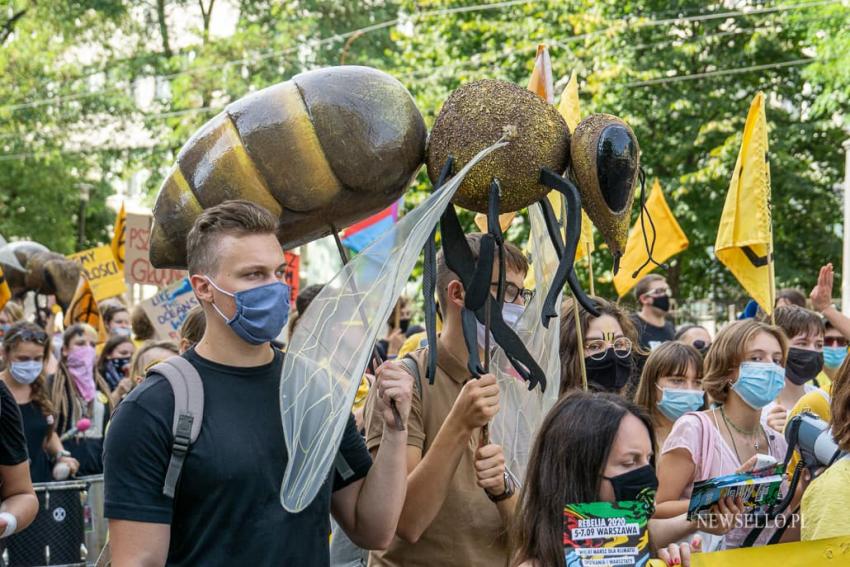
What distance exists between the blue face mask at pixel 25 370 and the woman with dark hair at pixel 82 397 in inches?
26.5

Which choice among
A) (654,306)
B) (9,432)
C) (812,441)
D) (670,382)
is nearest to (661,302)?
(654,306)

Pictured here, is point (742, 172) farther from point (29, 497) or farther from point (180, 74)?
point (180, 74)

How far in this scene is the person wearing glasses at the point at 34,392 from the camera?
7.36m

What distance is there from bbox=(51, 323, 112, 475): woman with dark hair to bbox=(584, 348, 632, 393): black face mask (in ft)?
14.1

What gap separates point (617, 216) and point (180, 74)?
22623mm

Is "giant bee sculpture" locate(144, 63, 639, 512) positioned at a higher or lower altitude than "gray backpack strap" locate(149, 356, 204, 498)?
higher

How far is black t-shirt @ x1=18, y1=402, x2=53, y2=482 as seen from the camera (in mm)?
7500

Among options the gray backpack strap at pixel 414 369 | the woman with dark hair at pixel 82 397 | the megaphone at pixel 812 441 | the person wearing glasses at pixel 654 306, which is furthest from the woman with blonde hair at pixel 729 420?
the woman with dark hair at pixel 82 397

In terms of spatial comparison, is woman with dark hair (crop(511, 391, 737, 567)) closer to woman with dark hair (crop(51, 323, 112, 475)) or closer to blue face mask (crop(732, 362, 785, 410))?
blue face mask (crop(732, 362, 785, 410))

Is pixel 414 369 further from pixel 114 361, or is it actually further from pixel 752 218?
pixel 114 361

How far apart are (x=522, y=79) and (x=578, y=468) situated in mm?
16705

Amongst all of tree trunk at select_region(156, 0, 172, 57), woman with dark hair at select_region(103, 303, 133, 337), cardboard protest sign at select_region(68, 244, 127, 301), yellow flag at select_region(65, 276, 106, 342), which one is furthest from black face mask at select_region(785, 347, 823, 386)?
tree trunk at select_region(156, 0, 172, 57)

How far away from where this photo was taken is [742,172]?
6.89 meters

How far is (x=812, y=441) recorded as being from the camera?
12.9ft
